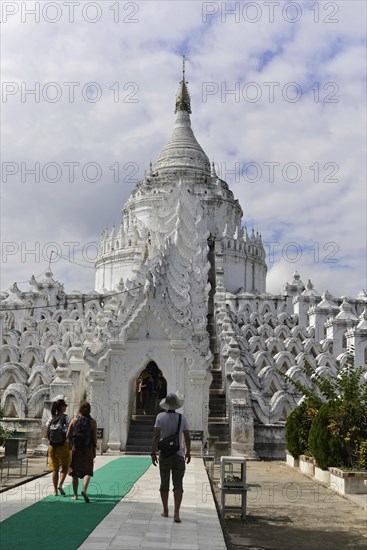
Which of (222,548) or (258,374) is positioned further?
(258,374)

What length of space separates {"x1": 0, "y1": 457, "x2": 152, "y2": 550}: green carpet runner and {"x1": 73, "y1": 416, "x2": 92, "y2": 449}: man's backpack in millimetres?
764

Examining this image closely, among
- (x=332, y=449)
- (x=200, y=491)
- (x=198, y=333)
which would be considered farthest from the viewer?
(x=198, y=333)

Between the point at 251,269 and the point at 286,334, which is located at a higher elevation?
the point at 251,269

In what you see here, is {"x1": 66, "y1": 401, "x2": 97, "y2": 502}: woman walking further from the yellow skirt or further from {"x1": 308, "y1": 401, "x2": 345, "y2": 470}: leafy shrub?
{"x1": 308, "y1": 401, "x2": 345, "y2": 470}: leafy shrub

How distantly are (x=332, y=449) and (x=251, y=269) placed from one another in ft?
121

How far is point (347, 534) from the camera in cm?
843

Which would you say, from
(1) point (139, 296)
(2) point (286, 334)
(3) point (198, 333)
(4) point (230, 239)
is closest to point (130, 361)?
(1) point (139, 296)

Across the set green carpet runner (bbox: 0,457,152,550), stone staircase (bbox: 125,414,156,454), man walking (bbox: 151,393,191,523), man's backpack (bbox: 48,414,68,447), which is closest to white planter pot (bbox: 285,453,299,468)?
stone staircase (bbox: 125,414,156,454)

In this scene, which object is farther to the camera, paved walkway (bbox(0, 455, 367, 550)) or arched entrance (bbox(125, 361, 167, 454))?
arched entrance (bbox(125, 361, 167, 454))

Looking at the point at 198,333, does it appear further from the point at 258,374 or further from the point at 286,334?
the point at 286,334

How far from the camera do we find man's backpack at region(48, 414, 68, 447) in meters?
10.0

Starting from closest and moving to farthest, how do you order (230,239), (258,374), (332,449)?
(332,449) < (258,374) < (230,239)

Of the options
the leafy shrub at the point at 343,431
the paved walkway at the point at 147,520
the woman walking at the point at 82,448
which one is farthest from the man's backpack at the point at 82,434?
the leafy shrub at the point at 343,431

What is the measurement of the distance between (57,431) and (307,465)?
694 centimetres
